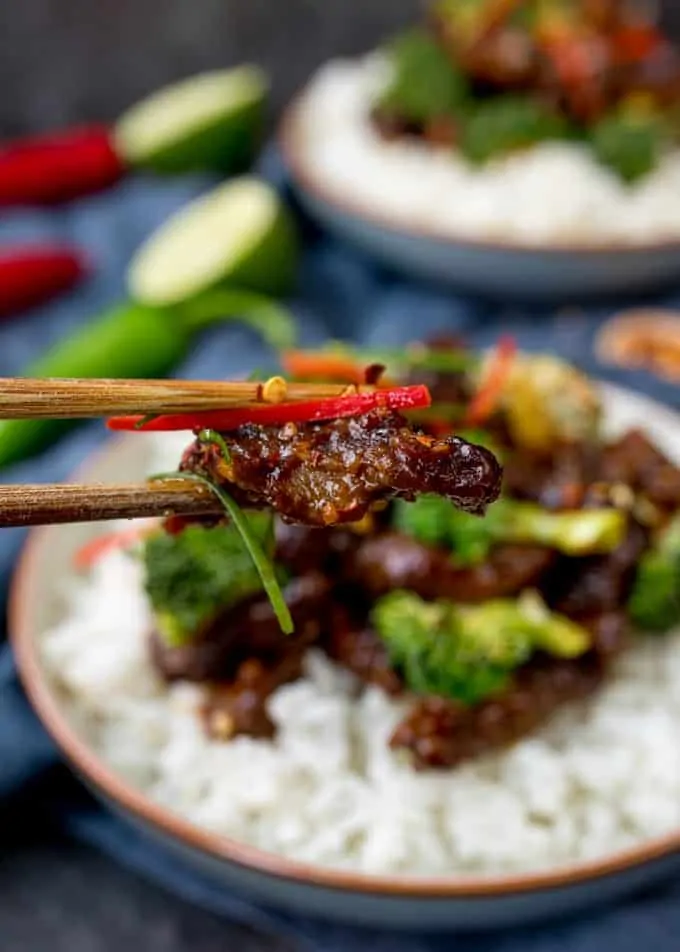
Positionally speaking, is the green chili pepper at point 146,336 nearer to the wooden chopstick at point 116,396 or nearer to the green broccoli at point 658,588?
the green broccoli at point 658,588

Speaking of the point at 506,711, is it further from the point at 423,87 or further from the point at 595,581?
the point at 423,87

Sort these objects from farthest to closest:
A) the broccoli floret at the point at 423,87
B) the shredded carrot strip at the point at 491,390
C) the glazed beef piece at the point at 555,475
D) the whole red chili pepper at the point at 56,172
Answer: the whole red chili pepper at the point at 56,172, the broccoli floret at the point at 423,87, the shredded carrot strip at the point at 491,390, the glazed beef piece at the point at 555,475

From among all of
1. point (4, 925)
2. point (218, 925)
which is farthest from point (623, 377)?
point (4, 925)

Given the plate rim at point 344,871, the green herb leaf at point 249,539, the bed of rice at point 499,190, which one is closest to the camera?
the green herb leaf at point 249,539

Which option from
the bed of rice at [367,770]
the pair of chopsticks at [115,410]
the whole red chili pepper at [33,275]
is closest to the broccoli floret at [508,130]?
the whole red chili pepper at [33,275]

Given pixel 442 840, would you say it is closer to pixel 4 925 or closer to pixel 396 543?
pixel 396 543
